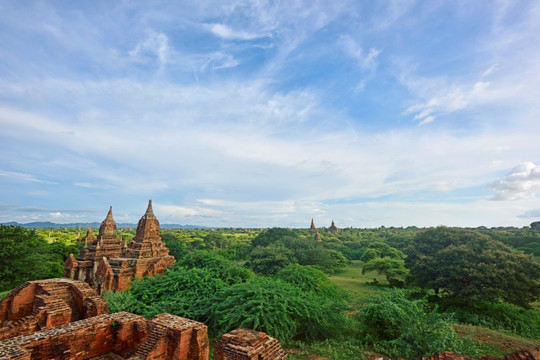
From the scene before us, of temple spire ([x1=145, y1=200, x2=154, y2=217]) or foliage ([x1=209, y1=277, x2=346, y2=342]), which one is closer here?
foliage ([x1=209, y1=277, x2=346, y2=342])

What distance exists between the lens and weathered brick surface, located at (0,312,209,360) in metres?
7.87

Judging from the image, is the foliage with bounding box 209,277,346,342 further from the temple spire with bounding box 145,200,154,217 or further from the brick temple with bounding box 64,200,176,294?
the temple spire with bounding box 145,200,154,217

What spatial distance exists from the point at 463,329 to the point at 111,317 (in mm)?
17140

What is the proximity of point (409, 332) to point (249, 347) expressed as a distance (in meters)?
7.23

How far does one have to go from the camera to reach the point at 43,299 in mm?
12008

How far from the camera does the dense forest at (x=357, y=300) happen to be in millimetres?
11414

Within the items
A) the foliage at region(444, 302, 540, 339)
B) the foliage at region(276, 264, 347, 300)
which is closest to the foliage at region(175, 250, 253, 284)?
the foliage at region(276, 264, 347, 300)

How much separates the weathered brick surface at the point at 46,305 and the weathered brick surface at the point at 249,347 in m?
8.83

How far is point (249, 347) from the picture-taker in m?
6.54

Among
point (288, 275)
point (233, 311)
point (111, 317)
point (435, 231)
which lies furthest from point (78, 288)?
point (435, 231)

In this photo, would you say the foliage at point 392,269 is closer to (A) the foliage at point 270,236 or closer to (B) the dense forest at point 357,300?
(B) the dense forest at point 357,300

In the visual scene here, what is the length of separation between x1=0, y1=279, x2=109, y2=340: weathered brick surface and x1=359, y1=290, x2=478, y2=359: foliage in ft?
43.7

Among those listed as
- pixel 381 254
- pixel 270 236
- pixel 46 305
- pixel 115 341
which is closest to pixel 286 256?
pixel 115 341

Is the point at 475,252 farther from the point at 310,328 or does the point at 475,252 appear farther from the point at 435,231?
the point at 310,328
